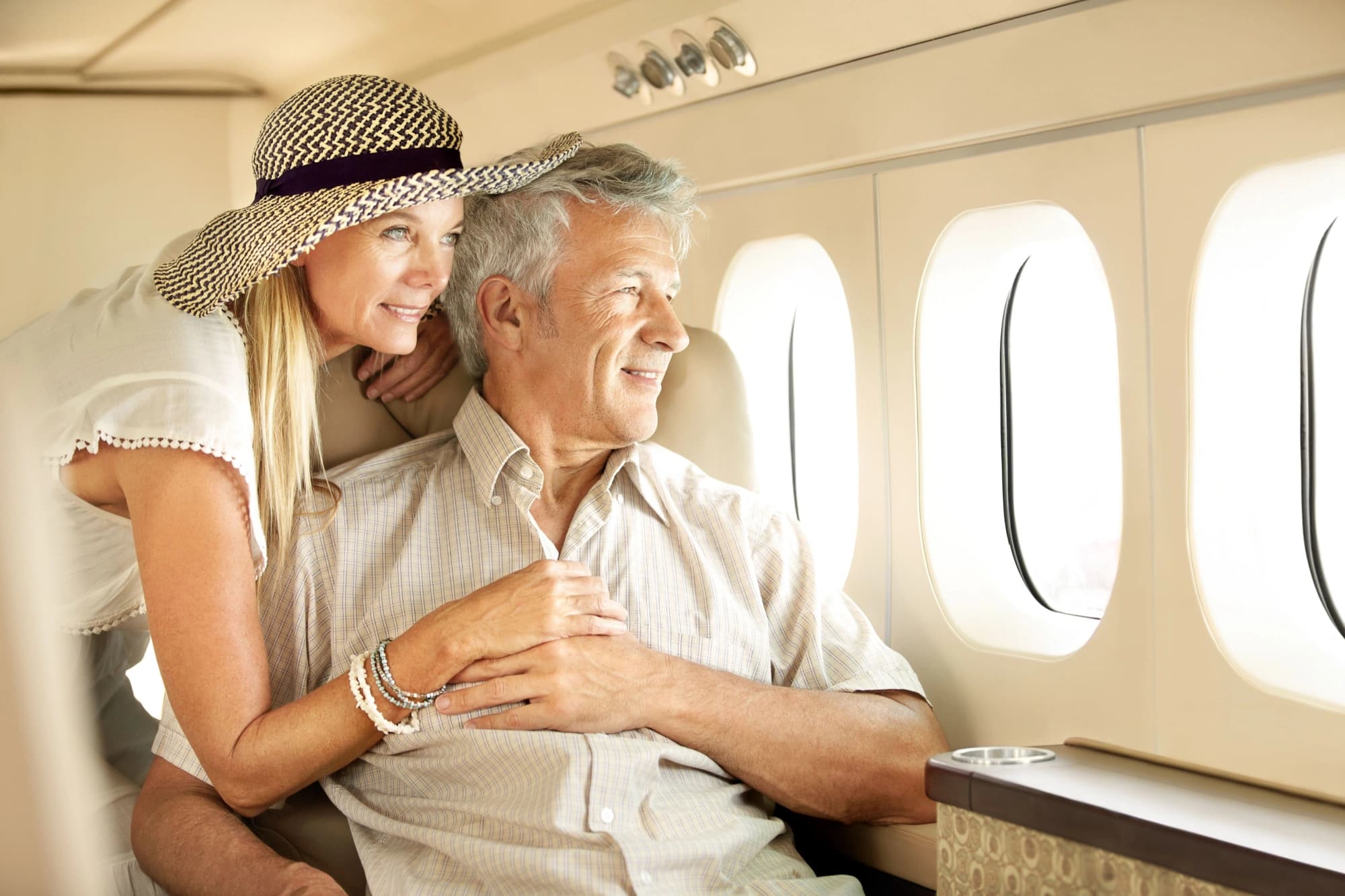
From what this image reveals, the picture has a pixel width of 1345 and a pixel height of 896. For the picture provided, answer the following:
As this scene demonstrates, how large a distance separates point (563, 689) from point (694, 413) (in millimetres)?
703

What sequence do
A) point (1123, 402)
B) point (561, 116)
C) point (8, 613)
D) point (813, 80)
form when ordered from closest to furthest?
point (8, 613) → point (1123, 402) → point (813, 80) → point (561, 116)

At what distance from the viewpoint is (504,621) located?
62.4 inches

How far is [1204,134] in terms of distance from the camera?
5.40 feet

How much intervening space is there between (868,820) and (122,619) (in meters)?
1.19

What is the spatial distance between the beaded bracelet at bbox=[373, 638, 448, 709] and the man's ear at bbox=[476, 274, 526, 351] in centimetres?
64

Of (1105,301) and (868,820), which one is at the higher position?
(1105,301)

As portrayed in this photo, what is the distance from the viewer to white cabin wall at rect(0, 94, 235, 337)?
136 cm

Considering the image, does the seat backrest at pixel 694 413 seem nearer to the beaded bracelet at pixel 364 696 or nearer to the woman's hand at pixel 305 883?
the beaded bracelet at pixel 364 696

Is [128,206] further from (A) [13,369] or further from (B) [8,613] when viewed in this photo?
(B) [8,613]

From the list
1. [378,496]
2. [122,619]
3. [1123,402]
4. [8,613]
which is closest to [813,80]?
[1123,402]

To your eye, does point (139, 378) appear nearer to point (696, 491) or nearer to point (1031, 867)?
point (696, 491)

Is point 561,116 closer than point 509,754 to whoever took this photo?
No

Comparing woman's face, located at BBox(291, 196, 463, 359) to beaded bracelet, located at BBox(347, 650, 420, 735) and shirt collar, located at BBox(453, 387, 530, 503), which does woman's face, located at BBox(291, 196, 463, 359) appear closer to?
shirt collar, located at BBox(453, 387, 530, 503)

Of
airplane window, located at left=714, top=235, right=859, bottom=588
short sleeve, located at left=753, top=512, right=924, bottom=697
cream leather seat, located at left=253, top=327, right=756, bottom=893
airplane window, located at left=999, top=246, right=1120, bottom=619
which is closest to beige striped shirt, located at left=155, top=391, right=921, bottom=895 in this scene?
short sleeve, located at left=753, top=512, right=924, bottom=697
